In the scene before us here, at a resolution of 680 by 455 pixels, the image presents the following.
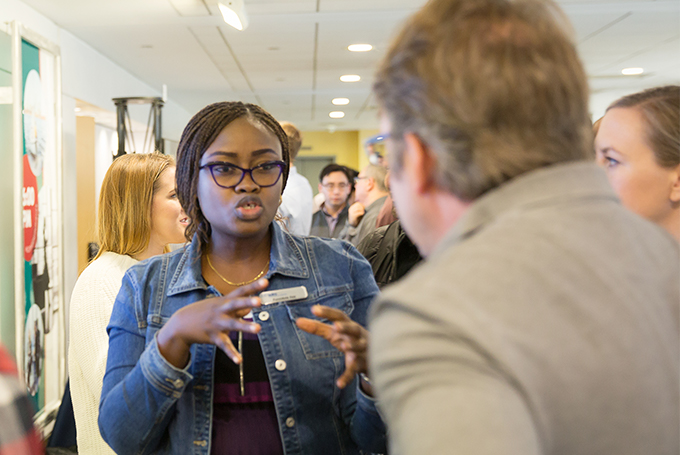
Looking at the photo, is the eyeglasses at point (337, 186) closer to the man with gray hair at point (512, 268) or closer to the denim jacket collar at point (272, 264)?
the denim jacket collar at point (272, 264)

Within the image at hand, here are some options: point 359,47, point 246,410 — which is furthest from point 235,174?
point 359,47

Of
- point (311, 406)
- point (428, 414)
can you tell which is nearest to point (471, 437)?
point (428, 414)

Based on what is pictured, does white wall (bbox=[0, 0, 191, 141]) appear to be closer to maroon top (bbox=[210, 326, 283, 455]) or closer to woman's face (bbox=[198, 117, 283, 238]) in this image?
woman's face (bbox=[198, 117, 283, 238])

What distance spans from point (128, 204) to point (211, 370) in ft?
3.52

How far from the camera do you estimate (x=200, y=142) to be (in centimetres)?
136

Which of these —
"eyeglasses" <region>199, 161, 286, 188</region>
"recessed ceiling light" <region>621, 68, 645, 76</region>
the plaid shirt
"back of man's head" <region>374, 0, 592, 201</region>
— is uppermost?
"recessed ceiling light" <region>621, 68, 645, 76</region>

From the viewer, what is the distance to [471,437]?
0.49 meters

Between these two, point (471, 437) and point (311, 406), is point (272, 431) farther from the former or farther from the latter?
point (471, 437)

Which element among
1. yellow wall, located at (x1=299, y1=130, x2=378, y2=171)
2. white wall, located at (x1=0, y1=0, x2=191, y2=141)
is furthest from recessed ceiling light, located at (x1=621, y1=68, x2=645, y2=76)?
yellow wall, located at (x1=299, y1=130, x2=378, y2=171)

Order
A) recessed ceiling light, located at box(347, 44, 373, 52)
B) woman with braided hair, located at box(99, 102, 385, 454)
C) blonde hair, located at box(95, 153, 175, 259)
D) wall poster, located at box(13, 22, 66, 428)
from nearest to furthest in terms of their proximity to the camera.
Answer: woman with braided hair, located at box(99, 102, 385, 454) → blonde hair, located at box(95, 153, 175, 259) → wall poster, located at box(13, 22, 66, 428) → recessed ceiling light, located at box(347, 44, 373, 52)

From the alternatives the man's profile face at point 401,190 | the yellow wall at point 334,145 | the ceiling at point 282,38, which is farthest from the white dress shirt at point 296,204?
the yellow wall at point 334,145

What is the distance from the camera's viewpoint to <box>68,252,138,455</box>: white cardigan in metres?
1.68

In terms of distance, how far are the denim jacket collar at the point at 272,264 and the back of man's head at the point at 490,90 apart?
28.0 inches

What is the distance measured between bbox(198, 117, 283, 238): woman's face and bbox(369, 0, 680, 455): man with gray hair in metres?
0.67
